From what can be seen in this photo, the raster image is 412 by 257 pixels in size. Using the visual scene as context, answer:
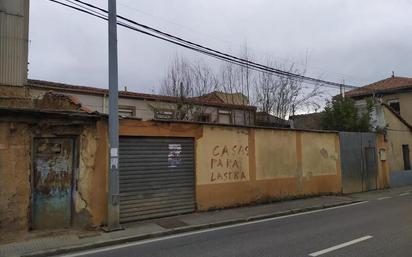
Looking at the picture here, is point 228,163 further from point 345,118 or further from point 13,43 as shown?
point 345,118

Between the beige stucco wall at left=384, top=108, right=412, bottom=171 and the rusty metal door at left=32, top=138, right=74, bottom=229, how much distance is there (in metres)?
19.1

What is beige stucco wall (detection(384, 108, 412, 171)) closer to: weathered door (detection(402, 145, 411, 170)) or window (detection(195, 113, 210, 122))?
weathered door (detection(402, 145, 411, 170))

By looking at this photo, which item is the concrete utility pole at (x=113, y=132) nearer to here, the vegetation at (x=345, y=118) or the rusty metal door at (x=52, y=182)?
the rusty metal door at (x=52, y=182)

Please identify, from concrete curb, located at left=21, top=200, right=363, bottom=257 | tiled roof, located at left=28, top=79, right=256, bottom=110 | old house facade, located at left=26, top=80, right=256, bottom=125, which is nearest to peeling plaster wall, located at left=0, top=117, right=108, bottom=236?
concrete curb, located at left=21, top=200, right=363, bottom=257

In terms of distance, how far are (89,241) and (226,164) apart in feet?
20.3

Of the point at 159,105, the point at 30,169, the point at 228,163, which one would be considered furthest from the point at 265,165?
the point at 30,169

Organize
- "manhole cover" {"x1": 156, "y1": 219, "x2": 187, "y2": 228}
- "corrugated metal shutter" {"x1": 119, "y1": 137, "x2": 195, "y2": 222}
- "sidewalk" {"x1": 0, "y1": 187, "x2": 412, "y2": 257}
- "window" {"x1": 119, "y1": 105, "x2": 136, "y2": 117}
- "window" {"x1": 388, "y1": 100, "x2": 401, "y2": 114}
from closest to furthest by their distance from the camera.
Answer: "sidewalk" {"x1": 0, "y1": 187, "x2": 412, "y2": 257}, "manhole cover" {"x1": 156, "y1": 219, "x2": 187, "y2": 228}, "corrugated metal shutter" {"x1": 119, "y1": 137, "x2": 195, "y2": 222}, "window" {"x1": 119, "y1": 105, "x2": 136, "y2": 117}, "window" {"x1": 388, "y1": 100, "x2": 401, "y2": 114}

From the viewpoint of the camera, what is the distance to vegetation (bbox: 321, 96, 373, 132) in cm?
2300

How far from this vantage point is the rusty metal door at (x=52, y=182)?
34.3 ft

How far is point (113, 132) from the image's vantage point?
10.8 metres

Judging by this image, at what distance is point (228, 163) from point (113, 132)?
16.4 feet

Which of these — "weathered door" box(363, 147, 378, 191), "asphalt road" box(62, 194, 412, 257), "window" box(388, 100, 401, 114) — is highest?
"window" box(388, 100, 401, 114)

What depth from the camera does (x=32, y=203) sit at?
10.3m

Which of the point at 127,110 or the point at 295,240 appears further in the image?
the point at 127,110
